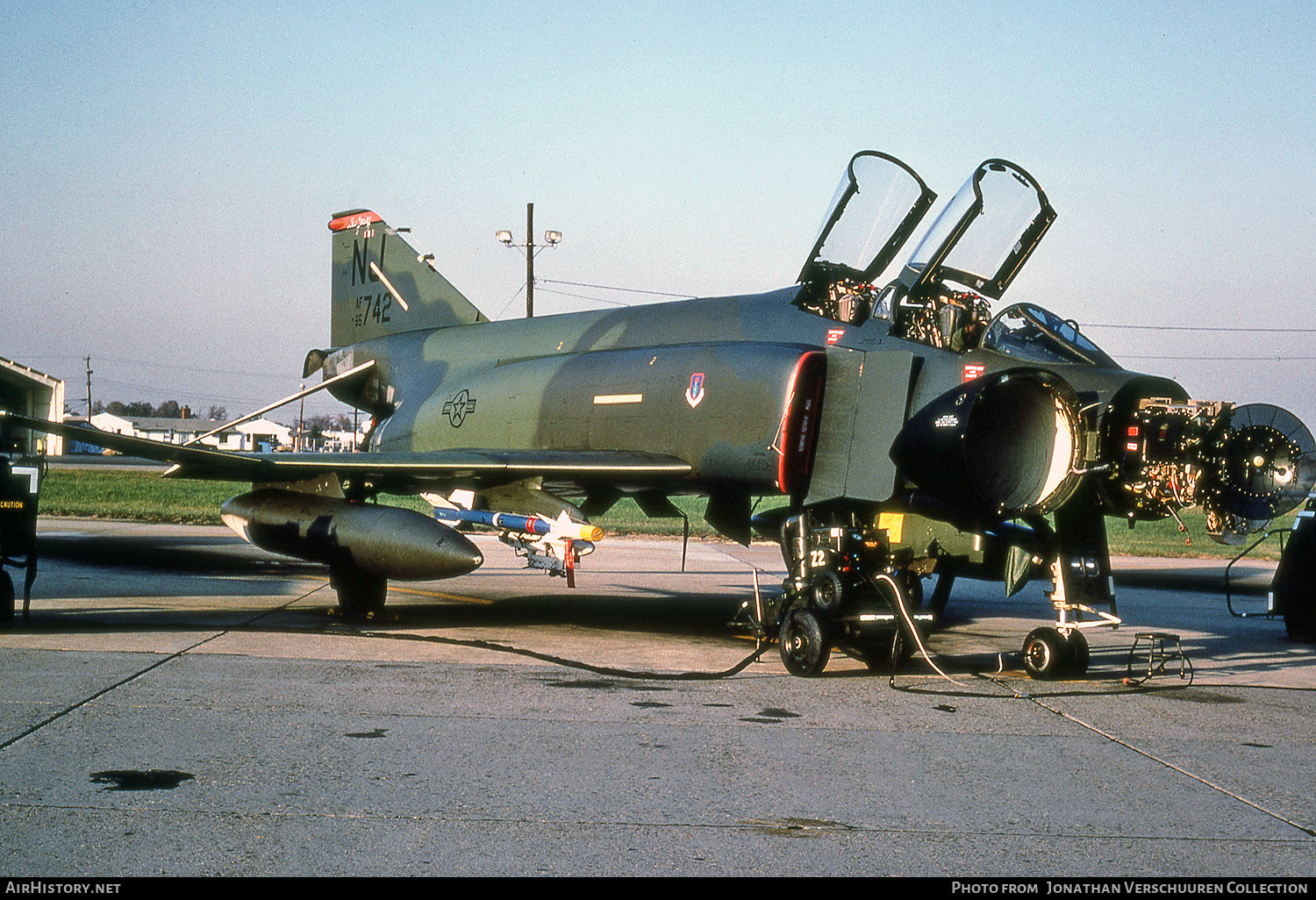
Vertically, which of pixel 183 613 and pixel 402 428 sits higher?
pixel 402 428

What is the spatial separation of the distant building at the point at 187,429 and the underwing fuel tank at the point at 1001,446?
409ft

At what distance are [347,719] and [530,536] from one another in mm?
5037

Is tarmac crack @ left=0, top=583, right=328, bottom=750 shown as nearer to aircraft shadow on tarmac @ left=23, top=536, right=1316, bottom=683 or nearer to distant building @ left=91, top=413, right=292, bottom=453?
aircraft shadow on tarmac @ left=23, top=536, right=1316, bottom=683

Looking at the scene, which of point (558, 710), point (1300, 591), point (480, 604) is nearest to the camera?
point (558, 710)

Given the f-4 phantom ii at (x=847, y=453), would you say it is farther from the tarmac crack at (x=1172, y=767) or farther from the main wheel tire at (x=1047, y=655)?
the tarmac crack at (x=1172, y=767)

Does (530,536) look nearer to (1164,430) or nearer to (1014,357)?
(1014,357)

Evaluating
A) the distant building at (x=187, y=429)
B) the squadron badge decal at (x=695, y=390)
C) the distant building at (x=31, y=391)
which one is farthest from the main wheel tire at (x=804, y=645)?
the distant building at (x=187, y=429)

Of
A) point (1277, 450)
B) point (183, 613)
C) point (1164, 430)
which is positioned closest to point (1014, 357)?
point (1164, 430)

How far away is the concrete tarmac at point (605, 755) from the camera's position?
162 inches

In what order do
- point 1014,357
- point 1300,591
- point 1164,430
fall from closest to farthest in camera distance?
1. point 1164,430
2. point 1014,357
3. point 1300,591

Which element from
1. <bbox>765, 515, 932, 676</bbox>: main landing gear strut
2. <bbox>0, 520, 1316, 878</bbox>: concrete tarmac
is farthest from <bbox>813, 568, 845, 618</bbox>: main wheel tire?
<bbox>0, 520, 1316, 878</bbox>: concrete tarmac

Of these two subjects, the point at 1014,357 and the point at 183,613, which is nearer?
the point at 1014,357

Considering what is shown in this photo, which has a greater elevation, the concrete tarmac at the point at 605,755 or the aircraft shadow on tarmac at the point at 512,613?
the concrete tarmac at the point at 605,755

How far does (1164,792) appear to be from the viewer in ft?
17.1
